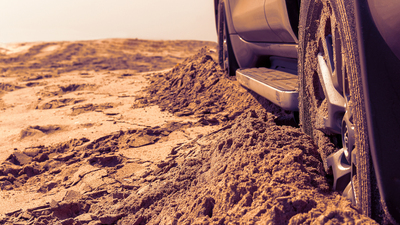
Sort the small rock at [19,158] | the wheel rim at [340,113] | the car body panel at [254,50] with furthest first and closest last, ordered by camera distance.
A: the small rock at [19,158] → the car body panel at [254,50] → the wheel rim at [340,113]

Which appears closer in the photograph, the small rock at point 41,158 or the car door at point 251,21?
the car door at point 251,21

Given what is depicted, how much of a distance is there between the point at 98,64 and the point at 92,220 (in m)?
11.2

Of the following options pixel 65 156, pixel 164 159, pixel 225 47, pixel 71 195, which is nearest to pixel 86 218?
pixel 71 195

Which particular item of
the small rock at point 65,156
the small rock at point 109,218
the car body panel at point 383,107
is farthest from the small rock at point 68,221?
the car body panel at point 383,107

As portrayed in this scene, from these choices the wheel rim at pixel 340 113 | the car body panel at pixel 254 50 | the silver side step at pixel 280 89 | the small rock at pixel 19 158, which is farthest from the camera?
the small rock at pixel 19 158

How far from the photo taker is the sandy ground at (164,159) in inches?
51.3

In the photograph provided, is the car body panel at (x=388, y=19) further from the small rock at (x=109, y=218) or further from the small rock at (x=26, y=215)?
the small rock at (x=26, y=215)

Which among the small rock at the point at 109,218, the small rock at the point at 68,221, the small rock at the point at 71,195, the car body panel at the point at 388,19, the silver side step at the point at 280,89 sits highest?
the car body panel at the point at 388,19

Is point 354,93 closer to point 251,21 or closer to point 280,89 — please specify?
point 280,89

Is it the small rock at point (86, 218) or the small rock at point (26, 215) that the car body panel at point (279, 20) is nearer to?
the small rock at point (86, 218)

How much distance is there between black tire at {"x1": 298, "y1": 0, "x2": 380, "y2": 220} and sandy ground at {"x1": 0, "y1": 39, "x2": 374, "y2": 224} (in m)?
0.10

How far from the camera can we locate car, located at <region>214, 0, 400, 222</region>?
0.89 meters

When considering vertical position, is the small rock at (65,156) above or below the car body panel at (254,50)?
below

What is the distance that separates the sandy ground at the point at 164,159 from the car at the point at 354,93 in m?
0.12
